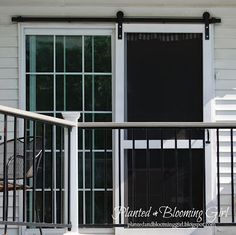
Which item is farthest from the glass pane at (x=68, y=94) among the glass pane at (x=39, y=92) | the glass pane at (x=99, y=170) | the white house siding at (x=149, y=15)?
the glass pane at (x=99, y=170)

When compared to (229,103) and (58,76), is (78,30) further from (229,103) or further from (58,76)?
(229,103)

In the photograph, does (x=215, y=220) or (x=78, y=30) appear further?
(x=78, y=30)

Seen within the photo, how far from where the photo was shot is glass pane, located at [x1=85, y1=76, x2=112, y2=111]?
6.14m

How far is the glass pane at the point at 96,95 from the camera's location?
614cm

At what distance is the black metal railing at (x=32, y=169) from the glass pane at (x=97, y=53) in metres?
0.76

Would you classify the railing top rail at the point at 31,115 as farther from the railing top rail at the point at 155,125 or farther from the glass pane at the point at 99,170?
the glass pane at the point at 99,170

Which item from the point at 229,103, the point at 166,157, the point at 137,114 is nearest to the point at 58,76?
the point at 137,114

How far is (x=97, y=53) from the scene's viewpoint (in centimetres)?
616

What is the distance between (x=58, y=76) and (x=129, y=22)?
2.97 ft

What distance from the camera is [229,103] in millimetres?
6137

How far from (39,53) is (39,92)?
40cm

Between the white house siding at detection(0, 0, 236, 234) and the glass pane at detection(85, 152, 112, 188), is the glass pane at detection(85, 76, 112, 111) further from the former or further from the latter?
the white house siding at detection(0, 0, 236, 234)

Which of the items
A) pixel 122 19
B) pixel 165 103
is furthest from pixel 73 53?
pixel 165 103

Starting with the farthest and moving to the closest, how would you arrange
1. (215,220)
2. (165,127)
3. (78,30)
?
1. (78,30)
2. (215,220)
3. (165,127)
